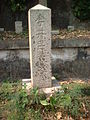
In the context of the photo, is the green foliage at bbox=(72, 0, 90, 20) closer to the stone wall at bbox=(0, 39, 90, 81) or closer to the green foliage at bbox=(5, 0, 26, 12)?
the green foliage at bbox=(5, 0, 26, 12)

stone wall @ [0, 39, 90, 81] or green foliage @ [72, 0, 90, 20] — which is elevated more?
green foliage @ [72, 0, 90, 20]

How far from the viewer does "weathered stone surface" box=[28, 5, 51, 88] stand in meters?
4.02

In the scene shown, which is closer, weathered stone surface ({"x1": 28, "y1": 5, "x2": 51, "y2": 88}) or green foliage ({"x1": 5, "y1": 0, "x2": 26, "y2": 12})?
weathered stone surface ({"x1": 28, "y1": 5, "x2": 51, "y2": 88})

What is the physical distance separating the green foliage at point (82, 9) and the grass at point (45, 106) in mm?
6537

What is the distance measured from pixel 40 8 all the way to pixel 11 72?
2.79 m

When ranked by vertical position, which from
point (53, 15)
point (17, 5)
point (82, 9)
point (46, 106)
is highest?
point (17, 5)

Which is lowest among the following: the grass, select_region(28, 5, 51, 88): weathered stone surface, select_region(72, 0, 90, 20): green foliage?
the grass

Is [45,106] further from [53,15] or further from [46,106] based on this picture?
[53,15]

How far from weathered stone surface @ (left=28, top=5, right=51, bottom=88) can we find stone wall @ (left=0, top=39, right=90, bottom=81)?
207 cm

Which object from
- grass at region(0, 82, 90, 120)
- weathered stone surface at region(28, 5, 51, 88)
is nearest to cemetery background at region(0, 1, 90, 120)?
grass at region(0, 82, 90, 120)

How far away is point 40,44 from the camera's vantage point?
4.14 meters

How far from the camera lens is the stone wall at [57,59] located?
6.39 m

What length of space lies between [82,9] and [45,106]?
7048 mm

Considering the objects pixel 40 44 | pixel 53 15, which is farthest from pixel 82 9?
pixel 40 44
